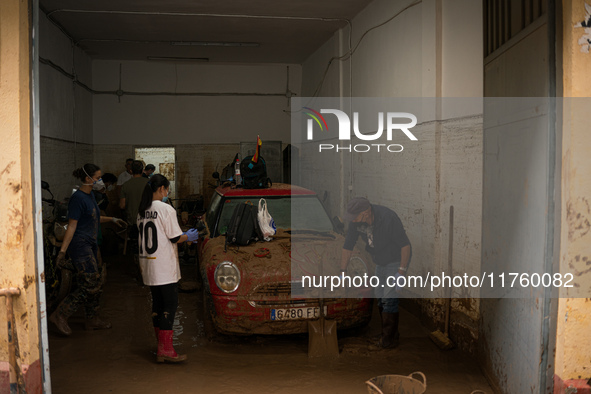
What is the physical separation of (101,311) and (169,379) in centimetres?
250

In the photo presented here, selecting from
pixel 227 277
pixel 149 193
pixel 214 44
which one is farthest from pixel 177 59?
pixel 227 277

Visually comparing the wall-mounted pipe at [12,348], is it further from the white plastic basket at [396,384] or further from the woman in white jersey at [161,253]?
the white plastic basket at [396,384]

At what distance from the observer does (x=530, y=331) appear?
3.48 metres

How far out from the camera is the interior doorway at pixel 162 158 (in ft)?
45.4

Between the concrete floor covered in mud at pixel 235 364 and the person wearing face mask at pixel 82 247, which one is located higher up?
the person wearing face mask at pixel 82 247

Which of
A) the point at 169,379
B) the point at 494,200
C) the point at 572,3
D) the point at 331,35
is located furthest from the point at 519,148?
the point at 331,35

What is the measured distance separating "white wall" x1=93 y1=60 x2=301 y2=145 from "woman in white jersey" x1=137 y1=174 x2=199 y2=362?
371 inches

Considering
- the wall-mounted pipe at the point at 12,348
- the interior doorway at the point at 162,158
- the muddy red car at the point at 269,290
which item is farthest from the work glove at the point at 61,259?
the interior doorway at the point at 162,158

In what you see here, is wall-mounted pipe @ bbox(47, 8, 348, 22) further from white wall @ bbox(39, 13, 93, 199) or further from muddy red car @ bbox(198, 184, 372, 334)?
muddy red car @ bbox(198, 184, 372, 334)

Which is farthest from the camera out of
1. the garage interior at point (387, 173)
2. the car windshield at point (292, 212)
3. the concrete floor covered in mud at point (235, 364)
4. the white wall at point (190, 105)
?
the white wall at point (190, 105)

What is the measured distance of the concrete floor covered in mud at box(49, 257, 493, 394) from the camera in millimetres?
4418

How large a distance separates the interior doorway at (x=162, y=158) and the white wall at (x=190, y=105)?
0.72ft

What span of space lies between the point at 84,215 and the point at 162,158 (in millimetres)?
8543

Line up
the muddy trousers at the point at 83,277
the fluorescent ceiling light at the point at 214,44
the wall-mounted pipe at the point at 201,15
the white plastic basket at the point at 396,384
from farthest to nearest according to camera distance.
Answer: the fluorescent ceiling light at the point at 214,44, the wall-mounted pipe at the point at 201,15, the muddy trousers at the point at 83,277, the white plastic basket at the point at 396,384
